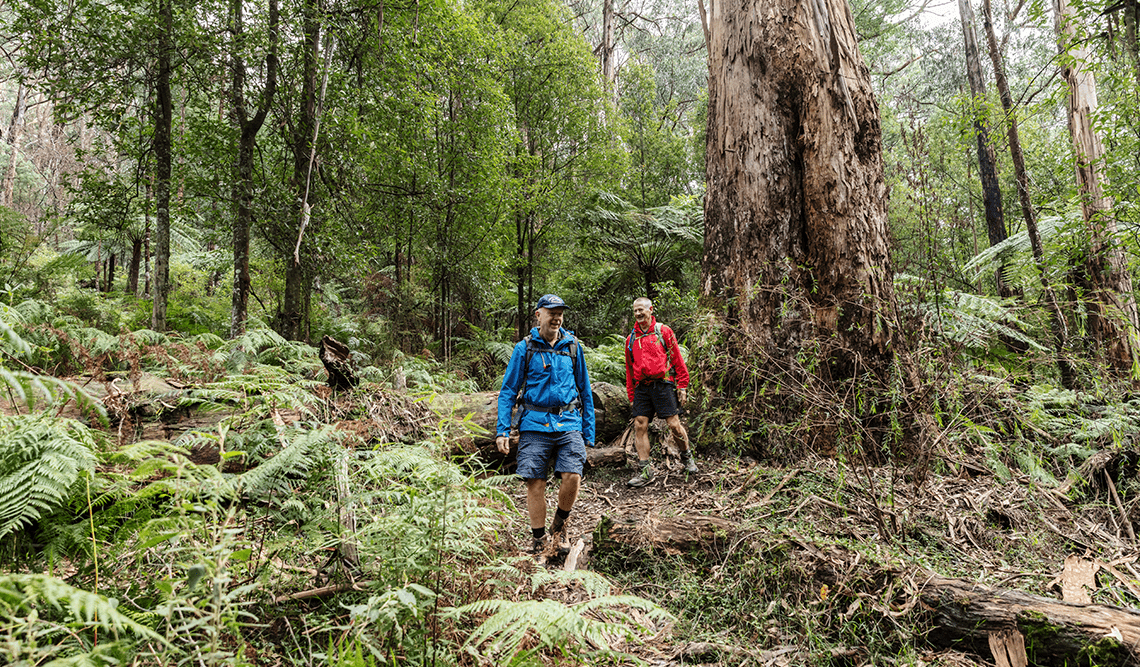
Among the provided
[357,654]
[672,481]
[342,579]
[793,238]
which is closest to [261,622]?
[342,579]

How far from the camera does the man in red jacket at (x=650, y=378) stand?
5551mm

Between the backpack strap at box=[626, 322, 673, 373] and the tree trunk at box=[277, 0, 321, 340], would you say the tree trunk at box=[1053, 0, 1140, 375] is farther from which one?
the tree trunk at box=[277, 0, 321, 340]

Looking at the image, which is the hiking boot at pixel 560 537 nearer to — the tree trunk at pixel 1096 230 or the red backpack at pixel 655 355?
the red backpack at pixel 655 355

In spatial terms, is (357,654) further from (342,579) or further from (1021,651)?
(1021,651)

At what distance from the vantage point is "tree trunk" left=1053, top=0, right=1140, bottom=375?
5.75 meters

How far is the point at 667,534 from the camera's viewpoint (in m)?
3.75

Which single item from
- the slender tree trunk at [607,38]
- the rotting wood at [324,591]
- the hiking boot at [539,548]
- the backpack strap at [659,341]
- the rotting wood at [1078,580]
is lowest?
the hiking boot at [539,548]

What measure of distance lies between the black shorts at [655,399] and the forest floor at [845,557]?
1107 mm

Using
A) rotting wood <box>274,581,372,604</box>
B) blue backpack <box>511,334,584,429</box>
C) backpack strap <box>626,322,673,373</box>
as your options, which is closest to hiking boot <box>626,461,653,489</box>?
backpack strap <box>626,322,673,373</box>

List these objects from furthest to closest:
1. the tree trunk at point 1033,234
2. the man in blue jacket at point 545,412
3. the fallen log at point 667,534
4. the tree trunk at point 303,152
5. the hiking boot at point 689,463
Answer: the tree trunk at point 303,152, the hiking boot at point 689,463, the tree trunk at point 1033,234, the man in blue jacket at point 545,412, the fallen log at point 667,534

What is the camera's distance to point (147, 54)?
22.4ft

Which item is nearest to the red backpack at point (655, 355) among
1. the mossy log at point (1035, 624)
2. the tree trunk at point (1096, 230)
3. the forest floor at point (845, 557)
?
the forest floor at point (845, 557)

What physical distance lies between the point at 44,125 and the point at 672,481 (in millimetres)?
35515

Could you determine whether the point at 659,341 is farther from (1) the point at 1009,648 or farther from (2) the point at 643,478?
(1) the point at 1009,648
